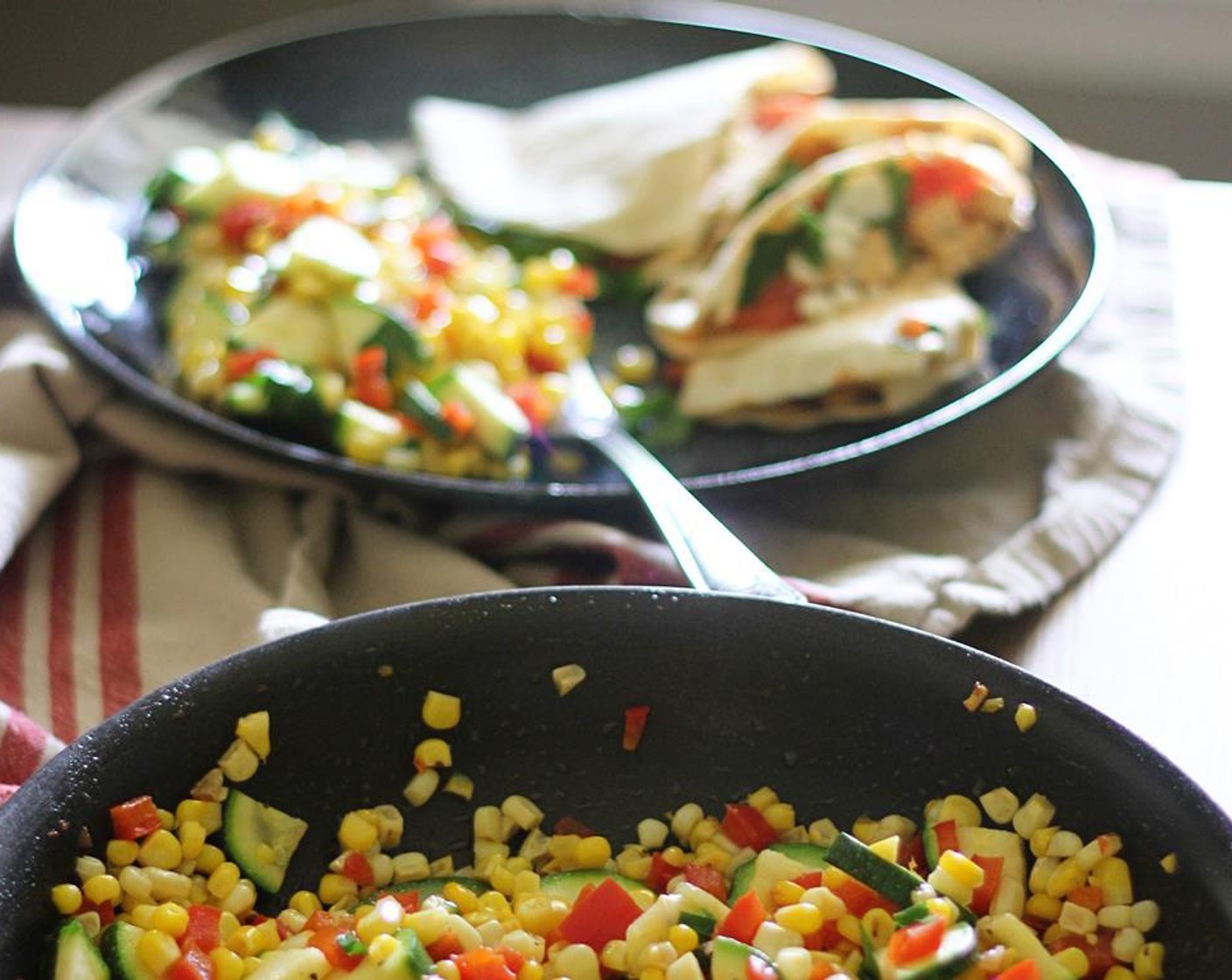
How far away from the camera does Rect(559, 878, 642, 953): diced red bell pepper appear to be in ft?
4.34

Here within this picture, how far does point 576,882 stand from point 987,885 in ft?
1.13

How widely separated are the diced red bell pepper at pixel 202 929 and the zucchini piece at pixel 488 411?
905 millimetres

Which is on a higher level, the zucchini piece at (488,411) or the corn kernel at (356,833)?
the corn kernel at (356,833)

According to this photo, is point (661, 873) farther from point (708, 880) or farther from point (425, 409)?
point (425, 409)

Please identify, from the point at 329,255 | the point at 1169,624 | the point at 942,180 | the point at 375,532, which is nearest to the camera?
the point at 1169,624

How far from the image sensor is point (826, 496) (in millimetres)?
2135

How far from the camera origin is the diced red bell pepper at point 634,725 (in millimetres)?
1468

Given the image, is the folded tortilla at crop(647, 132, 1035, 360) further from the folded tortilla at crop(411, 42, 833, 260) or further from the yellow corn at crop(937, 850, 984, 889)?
the yellow corn at crop(937, 850, 984, 889)

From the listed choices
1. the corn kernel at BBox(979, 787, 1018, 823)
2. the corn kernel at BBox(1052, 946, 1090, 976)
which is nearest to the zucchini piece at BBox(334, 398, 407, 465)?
the corn kernel at BBox(979, 787, 1018, 823)

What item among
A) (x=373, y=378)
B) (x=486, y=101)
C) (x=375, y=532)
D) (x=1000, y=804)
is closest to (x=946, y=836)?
(x=1000, y=804)

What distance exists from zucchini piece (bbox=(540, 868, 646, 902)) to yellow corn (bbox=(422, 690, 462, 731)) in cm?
17

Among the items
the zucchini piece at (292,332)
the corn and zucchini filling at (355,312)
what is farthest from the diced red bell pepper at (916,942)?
the zucchini piece at (292,332)

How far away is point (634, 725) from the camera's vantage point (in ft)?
4.83

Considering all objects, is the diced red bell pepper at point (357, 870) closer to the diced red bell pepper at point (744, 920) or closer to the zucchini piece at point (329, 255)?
the diced red bell pepper at point (744, 920)
